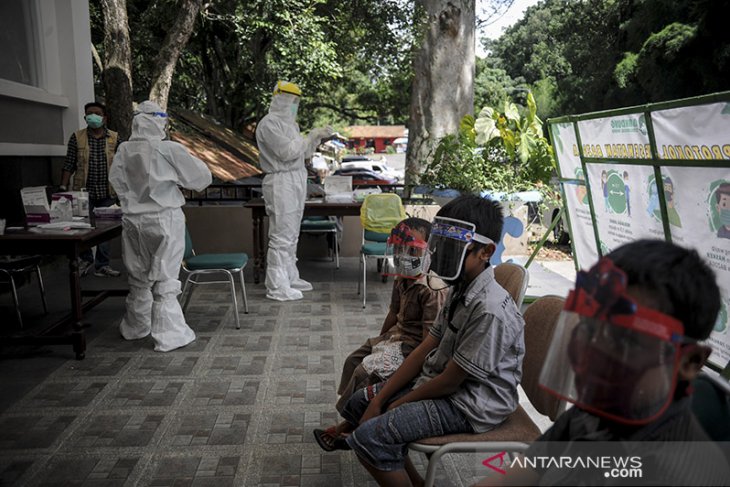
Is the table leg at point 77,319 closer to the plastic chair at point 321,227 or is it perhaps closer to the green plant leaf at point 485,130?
the plastic chair at point 321,227

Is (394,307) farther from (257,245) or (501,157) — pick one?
(257,245)

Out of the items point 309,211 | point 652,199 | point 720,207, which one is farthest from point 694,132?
point 309,211

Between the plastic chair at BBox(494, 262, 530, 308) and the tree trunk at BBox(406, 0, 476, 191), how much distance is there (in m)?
6.20

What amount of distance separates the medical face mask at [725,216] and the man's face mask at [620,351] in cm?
165

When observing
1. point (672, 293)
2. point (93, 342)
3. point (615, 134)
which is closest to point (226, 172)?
point (93, 342)

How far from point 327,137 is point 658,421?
5.11 meters

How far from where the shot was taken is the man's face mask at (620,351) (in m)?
0.98

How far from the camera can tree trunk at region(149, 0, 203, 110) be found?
8.02 m

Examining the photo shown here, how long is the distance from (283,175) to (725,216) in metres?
4.05

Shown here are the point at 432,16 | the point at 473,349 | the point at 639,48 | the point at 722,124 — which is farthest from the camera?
the point at 639,48

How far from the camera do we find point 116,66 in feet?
24.2

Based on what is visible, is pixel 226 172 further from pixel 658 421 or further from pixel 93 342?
pixel 658 421

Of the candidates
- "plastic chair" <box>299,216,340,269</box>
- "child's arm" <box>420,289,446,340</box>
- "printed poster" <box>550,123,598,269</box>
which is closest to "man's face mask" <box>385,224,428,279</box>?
"child's arm" <box>420,289,446,340</box>

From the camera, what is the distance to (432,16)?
796 centimetres
